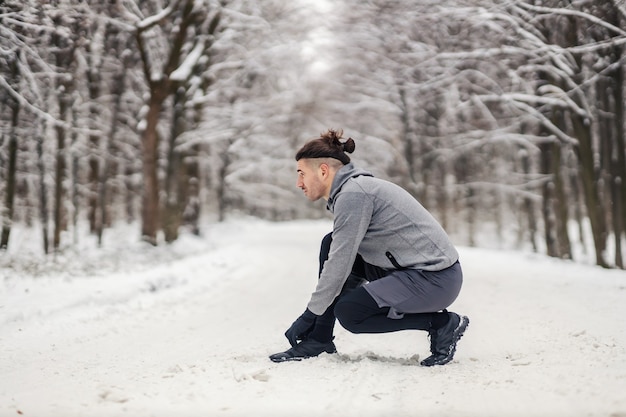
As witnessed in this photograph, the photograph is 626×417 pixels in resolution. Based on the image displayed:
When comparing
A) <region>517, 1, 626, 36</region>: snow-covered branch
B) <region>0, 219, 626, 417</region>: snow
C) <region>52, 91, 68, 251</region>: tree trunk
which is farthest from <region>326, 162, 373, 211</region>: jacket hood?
<region>52, 91, 68, 251</region>: tree trunk

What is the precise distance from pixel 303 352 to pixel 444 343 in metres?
0.93

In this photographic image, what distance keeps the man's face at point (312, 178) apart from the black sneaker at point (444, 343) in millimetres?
1197

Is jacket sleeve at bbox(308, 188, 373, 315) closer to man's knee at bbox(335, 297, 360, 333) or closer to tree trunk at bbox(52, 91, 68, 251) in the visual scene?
man's knee at bbox(335, 297, 360, 333)

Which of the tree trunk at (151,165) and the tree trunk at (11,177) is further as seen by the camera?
the tree trunk at (151,165)

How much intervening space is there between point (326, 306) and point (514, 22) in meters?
6.68

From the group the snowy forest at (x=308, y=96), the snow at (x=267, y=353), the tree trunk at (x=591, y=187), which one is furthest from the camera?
the tree trunk at (x=591, y=187)

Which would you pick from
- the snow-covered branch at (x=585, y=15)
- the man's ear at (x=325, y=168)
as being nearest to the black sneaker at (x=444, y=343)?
the man's ear at (x=325, y=168)

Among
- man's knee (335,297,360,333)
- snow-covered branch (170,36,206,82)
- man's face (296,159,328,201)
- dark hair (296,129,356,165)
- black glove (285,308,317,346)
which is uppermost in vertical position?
snow-covered branch (170,36,206,82)

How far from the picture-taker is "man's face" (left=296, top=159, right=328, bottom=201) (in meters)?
3.29

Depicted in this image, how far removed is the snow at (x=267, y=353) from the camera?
2.41 meters

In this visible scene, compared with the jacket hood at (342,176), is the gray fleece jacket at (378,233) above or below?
below

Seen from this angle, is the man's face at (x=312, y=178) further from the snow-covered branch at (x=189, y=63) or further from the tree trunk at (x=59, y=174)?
the snow-covered branch at (x=189, y=63)

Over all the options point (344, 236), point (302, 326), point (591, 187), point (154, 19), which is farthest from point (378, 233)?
point (154, 19)

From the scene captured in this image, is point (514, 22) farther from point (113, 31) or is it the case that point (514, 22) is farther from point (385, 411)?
point (113, 31)
